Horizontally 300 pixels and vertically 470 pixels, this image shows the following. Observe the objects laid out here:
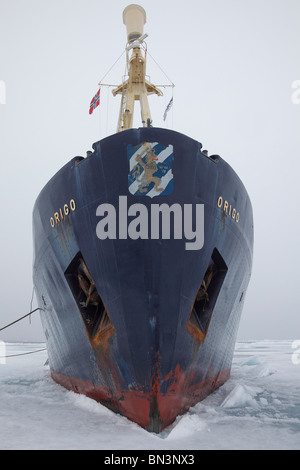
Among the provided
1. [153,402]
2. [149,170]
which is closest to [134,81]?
[149,170]

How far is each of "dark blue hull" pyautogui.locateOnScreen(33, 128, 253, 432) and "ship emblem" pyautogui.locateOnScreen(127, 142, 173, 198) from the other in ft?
0.05

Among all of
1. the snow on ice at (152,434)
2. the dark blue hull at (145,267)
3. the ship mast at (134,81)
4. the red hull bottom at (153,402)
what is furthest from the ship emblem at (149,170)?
the ship mast at (134,81)

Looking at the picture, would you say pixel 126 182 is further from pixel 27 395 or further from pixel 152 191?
pixel 27 395

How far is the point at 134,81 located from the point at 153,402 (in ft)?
34.0

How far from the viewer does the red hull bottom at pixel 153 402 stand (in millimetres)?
4410

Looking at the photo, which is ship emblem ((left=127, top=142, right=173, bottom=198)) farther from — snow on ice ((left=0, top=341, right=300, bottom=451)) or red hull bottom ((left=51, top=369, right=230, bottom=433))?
snow on ice ((left=0, top=341, right=300, bottom=451))

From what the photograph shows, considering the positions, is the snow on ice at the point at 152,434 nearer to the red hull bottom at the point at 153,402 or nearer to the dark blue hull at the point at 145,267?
the red hull bottom at the point at 153,402

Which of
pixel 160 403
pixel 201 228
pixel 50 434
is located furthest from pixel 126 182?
pixel 50 434

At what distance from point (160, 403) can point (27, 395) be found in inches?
131

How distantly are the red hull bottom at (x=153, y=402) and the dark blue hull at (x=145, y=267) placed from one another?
0.05 feet

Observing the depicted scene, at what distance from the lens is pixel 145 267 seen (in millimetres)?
4812

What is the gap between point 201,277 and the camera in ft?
17.3

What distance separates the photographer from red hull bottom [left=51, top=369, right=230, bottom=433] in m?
4.41

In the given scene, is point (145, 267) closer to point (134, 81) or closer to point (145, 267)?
point (145, 267)
